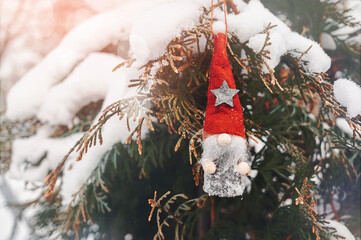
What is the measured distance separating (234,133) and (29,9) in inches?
55.1

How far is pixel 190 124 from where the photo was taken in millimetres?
667

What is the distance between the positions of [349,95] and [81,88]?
92cm

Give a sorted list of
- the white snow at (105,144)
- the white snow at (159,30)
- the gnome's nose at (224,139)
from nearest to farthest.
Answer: the gnome's nose at (224,139), the white snow at (159,30), the white snow at (105,144)

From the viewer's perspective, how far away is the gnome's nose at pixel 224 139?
1.71 feet

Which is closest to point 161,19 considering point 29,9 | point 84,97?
point 84,97

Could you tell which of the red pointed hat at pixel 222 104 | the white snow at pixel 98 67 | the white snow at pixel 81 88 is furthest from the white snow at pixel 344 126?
the white snow at pixel 81 88

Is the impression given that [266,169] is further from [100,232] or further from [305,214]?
[100,232]

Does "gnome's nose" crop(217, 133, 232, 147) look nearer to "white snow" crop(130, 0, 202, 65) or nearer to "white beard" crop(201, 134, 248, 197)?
"white beard" crop(201, 134, 248, 197)

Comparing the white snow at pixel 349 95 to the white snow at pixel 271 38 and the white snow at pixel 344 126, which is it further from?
the white snow at pixel 344 126

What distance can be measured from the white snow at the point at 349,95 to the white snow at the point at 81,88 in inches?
29.6

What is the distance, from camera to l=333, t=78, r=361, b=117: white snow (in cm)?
69

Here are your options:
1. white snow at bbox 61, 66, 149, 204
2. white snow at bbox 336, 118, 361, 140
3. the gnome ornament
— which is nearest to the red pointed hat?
the gnome ornament

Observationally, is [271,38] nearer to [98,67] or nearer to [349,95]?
[349,95]

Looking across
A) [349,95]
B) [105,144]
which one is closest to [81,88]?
[105,144]
